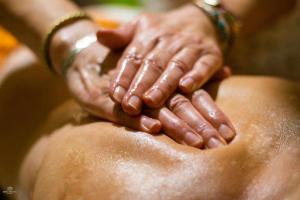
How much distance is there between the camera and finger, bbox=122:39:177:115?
0.90m

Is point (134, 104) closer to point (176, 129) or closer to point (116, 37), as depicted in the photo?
point (176, 129)

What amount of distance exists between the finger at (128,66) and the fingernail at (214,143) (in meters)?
0.18

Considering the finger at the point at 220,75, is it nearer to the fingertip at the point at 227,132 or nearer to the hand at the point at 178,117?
the hand at the point at 178,117

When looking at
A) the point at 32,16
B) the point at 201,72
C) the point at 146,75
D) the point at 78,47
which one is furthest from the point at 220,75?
the point at 32,16

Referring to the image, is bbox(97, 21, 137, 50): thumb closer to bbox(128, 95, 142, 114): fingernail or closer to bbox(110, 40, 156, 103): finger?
bbox(110, 40, 156, 103): finger

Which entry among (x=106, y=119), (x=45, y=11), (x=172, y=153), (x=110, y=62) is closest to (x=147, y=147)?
(x=172, y=153)

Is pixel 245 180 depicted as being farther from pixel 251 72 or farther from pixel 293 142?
pixel 251 72

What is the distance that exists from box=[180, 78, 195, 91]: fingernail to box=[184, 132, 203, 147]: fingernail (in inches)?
4.6

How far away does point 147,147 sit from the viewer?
2.69 ft

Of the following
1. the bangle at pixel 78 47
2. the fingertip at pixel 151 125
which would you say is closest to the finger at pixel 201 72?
the fingertip at pixel 151 125

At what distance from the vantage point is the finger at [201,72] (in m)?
0.95

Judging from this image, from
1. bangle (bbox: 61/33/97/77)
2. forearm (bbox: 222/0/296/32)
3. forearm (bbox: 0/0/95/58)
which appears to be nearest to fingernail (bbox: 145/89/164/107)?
bangle (bbox: 61/33/97/77)

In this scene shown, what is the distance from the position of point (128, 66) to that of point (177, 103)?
0.12 m

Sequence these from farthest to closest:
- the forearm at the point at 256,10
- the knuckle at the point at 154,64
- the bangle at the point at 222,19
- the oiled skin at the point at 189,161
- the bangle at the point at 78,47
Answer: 1. the forearm at the point at 256,10
2. the bangle at the point at 222,19
3. the bangle at the point at 78,47
4. the knuckle at the point at 154,64
5. the oiled skin at the point at 189,161
